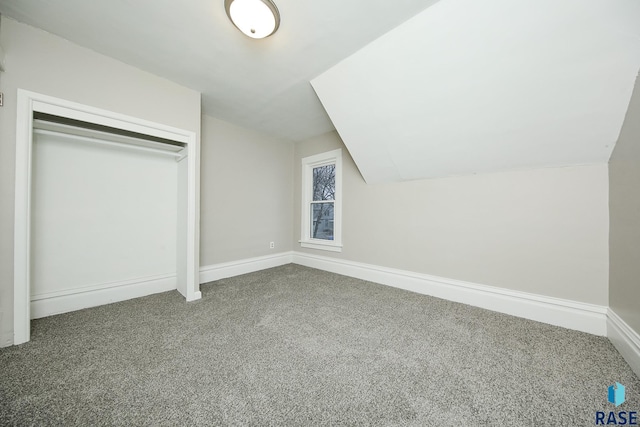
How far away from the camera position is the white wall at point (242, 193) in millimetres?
2947

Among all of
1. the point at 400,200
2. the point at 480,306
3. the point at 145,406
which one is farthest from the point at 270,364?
the point at 400,200

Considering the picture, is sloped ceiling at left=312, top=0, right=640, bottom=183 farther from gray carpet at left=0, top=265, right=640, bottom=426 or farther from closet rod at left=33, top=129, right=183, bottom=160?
closet rod at left=33, top=129, right=183, bottom=160

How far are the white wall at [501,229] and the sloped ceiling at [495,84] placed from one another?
18cm

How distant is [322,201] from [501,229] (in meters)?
2.36

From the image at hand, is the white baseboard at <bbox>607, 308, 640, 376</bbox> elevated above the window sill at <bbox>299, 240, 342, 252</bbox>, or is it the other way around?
the window sill at <bbox>299, 240, 342, 252</bbox>

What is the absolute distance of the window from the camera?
10.9 feet

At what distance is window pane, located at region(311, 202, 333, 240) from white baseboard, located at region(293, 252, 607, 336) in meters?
0.77

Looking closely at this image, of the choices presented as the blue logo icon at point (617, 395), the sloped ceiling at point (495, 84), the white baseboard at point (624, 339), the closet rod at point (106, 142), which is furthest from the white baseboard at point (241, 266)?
the white baseboard at point (624, 339)

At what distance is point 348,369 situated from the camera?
49.1 inches

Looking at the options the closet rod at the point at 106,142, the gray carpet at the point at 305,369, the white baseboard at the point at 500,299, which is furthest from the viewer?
the closet rod at the point at 106,142

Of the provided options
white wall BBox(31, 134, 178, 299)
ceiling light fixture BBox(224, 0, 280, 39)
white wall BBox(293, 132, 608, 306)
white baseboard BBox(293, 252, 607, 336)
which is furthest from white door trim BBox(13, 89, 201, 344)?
white baseboard BBox(293, 252, 607, 336)

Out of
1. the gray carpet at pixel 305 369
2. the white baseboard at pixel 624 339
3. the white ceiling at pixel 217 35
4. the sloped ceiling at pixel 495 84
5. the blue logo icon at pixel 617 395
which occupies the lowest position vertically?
the gray carpet at pixel 305 369

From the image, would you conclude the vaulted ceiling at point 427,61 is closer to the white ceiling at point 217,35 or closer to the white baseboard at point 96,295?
the white ceiling at point 217,35

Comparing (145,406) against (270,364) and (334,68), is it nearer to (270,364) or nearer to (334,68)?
(270,364)
